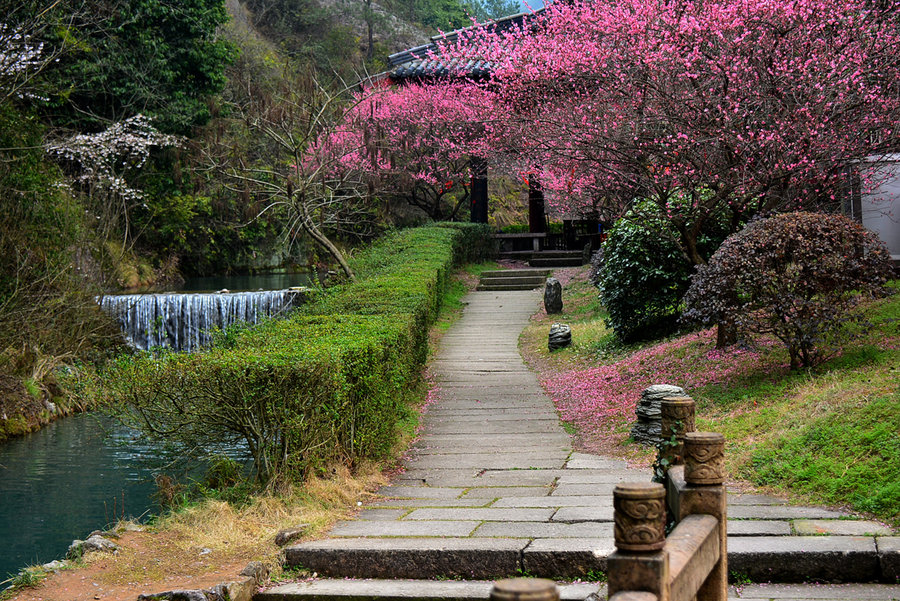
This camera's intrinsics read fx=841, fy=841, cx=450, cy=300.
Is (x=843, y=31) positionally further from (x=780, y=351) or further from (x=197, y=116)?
(x=197, y=116)

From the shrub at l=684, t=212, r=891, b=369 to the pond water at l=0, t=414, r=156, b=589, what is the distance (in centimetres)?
584

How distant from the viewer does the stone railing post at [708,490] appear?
2.99 metres

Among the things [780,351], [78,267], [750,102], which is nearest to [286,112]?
[78,267]

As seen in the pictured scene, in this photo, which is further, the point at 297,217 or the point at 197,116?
the point at 197,116

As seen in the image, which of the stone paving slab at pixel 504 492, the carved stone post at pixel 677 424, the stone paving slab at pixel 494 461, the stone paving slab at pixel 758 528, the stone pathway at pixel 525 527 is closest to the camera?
the carved stone post at pixel 677 424

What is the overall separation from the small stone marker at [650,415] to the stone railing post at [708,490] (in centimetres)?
475

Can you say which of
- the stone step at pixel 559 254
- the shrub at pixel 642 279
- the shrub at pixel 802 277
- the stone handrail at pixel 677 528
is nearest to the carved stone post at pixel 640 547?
the stone handrail at pixel 677 528

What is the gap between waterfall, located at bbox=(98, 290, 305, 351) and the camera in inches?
659

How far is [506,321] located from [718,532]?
44.3ft

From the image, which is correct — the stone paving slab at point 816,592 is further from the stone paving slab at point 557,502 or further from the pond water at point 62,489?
the pond water at point 62,489

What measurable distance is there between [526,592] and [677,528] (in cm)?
137

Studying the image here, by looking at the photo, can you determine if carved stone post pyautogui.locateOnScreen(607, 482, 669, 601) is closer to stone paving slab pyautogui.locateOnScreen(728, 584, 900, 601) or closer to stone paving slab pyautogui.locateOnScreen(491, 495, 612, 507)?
stone paving slab pyautogui.locateOnScreen(728, 584, 900, 601)

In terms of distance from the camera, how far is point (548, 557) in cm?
486

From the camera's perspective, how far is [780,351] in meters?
8.95
